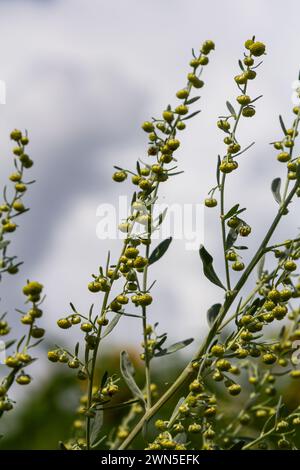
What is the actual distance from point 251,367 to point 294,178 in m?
0.91

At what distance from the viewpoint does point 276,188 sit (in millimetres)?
1870

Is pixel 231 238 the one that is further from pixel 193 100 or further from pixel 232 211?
pixel 193 100

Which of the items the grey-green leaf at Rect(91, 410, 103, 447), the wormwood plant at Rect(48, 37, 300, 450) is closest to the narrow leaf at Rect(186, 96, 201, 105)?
the wormwood plant at Rect(48, 37, 300, 450)

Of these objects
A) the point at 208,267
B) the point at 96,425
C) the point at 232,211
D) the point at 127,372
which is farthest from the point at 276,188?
the point at 96,425

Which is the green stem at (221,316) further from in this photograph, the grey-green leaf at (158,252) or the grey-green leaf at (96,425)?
the grey-green leaf at (158,252)

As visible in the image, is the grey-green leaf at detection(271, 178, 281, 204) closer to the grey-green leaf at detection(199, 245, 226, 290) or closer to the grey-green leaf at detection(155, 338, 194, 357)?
the grey-green leaf at detection(199, 245, 226, 290)

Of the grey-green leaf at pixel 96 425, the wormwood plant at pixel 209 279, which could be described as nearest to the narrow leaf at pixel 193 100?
the wormwood plant at pixel 209 279

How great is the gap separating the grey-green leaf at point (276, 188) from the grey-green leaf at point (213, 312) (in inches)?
12.8

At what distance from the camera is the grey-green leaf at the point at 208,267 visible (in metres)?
1.87

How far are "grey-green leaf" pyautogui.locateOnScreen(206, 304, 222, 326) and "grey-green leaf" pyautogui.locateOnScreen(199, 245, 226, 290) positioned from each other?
64mm

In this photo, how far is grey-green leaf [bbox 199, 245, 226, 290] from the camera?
1869 mm

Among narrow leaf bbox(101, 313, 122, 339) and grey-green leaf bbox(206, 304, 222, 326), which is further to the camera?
grey-green leaf bbox(206, 304, 222, 326)

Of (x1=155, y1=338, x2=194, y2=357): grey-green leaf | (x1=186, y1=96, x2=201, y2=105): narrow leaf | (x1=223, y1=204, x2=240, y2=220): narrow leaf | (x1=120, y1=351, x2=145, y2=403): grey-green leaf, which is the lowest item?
(x1=120, y1=351, x2=145, y2=403): grey-green leaf
